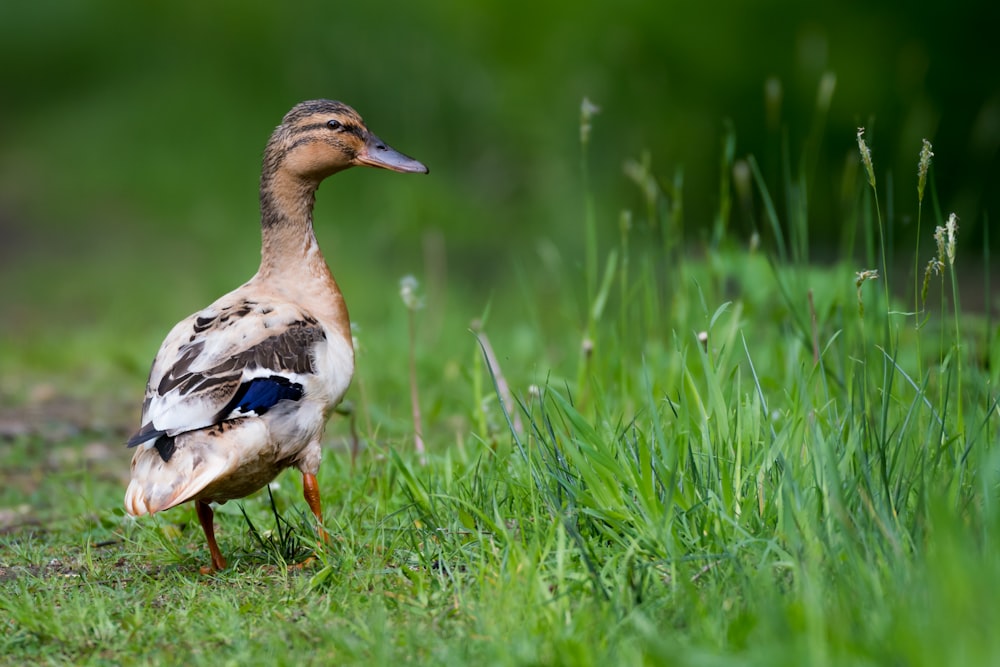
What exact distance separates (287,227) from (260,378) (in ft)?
2.76

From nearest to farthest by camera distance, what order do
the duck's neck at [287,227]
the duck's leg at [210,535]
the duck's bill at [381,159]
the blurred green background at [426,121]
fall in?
the duck's leg at [210,535] < the duck's neck at [287,227] < the duck's bill at [381,159] < the blurred green background at [426,121]

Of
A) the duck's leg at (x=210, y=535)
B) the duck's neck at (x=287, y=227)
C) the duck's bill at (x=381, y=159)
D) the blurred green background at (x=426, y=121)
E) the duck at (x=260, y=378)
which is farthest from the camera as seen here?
the blurred green background at (x=426, y=121)

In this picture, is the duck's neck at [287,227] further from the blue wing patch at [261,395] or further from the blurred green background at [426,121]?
the blurred green background at [426,121]

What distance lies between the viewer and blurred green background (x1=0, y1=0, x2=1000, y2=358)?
32.1 ft

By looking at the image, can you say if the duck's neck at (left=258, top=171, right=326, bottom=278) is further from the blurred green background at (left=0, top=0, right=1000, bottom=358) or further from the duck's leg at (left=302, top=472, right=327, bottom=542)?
the blurred green background at (left=0, top=0, right=1000, bottom=358)

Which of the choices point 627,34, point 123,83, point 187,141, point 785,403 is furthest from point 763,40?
point 785,403

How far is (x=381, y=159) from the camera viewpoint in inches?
175

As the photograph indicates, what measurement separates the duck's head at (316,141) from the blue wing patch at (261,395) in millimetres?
1021

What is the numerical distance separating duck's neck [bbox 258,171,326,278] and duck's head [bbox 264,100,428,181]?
0.05 m

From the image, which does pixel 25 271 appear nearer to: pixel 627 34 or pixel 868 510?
pixel 627 34

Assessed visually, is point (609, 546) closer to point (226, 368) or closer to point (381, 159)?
point (226, 368)

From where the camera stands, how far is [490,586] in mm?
2980

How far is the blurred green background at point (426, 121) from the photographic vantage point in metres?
9.79

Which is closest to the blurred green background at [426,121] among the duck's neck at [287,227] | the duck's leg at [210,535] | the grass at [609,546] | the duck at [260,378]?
the duck's neck at [287,227]
